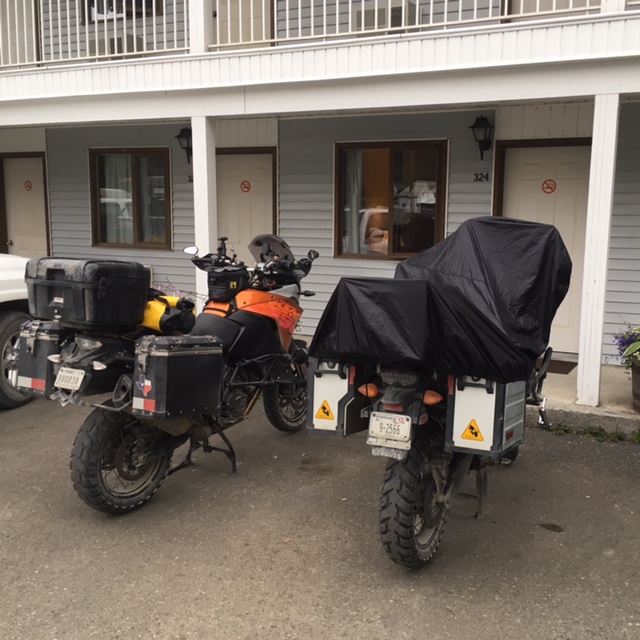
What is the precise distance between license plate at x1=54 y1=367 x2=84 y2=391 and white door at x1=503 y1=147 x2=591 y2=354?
541 centimetres

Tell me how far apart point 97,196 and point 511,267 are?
7608mm

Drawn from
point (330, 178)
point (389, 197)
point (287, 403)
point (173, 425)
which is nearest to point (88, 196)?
point (330, 178)

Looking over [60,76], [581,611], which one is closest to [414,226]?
[60,76]

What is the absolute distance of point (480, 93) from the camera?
5770 millimetres

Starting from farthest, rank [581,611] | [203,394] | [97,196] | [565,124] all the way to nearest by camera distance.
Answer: [97,196] → [565,124] → [203,394] → [581,611]

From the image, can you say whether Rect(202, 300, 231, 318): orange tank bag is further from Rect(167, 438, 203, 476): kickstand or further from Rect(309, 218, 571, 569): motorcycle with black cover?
Rect(309, 218, 571, 569): motorcycle with black cover

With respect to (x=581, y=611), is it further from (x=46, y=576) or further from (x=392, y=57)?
(x=392, y=57)

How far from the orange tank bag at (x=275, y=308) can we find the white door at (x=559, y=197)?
3778mm

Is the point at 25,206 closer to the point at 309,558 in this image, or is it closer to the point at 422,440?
the point at 309,558

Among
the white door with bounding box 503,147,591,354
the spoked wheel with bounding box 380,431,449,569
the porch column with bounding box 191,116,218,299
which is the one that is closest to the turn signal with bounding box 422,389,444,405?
the spoked wheel with bounding box 380,431,449,569

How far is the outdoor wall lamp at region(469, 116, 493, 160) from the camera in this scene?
7477 mm

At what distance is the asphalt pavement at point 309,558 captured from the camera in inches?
120

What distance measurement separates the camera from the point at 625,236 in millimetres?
7191

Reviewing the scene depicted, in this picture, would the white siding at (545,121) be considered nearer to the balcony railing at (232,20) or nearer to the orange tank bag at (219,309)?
the balcony railing at (232,20)
